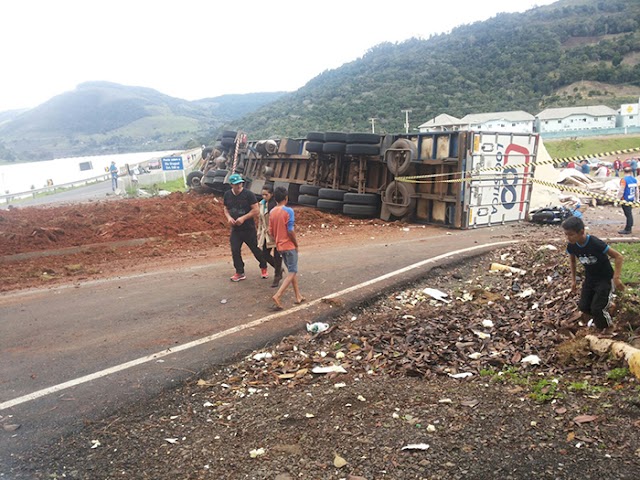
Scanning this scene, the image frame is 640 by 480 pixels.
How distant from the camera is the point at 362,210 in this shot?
1446cm

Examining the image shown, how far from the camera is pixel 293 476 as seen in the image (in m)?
3.20

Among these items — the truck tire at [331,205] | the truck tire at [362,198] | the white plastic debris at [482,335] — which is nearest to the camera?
the white plastic debris at [482,335]

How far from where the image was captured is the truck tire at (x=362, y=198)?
47.3 ft

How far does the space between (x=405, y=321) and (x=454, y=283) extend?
90.5 inches

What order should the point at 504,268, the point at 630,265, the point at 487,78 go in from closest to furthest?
the point at 630,265 → the point at 504,268 → the point at 487,78

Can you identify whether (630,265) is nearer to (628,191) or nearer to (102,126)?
(628,191)

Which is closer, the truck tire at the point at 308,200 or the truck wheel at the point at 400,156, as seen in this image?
the truck wheel at the point at 400,156

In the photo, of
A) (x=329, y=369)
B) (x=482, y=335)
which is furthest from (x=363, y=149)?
(x=329, y=369)

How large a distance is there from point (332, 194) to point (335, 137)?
5.75 ft

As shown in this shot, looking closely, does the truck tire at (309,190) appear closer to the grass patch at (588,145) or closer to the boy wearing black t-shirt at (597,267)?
the boy wearing black t-shirt at (597,267)

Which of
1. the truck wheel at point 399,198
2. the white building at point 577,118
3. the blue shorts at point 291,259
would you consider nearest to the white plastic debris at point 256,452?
the blue shorts at point 291,259

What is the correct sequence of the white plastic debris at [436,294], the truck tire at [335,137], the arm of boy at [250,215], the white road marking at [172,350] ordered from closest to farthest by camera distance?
the white road marking at [172,350]
the white plastic debris at [436,294]
the arm of boy at [250,215]
the truck tire at [335,137]

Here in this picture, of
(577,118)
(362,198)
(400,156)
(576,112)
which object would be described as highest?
(576,112)

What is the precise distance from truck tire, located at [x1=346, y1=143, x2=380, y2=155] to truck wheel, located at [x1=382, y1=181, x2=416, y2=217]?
1.12 meters
